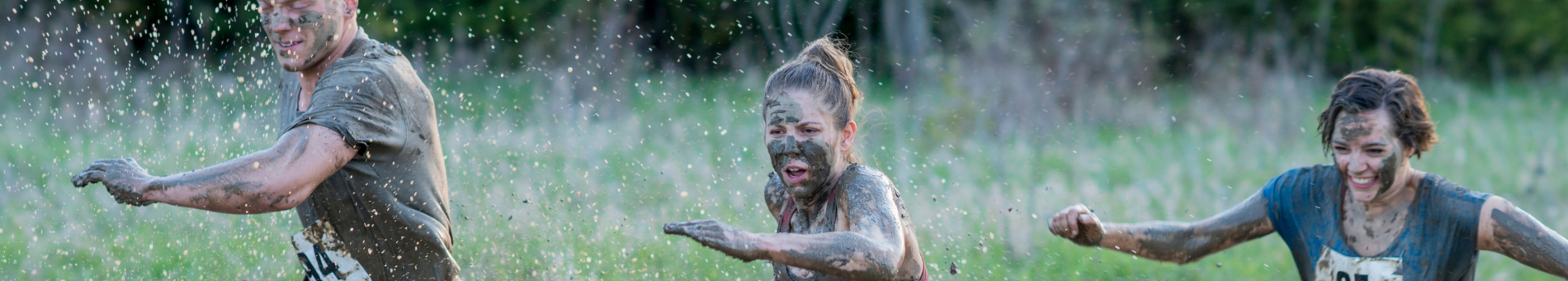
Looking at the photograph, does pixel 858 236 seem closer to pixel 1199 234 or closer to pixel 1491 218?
pixel 1199 234

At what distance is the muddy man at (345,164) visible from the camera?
318 centimetres

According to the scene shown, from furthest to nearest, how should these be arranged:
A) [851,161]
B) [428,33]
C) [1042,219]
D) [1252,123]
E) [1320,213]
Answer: [428,33], [1252,123], [1042,219], [1320,213], [851,161]

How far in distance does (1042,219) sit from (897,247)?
563 cm

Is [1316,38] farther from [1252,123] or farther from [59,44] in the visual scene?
[59,44]

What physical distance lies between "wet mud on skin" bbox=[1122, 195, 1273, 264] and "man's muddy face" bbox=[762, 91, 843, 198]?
1.15 m

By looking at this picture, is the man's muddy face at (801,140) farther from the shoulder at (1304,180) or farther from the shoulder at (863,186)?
the shoulder at (1304,180)

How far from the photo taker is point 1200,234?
3.80 metres

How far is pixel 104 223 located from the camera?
302 inches

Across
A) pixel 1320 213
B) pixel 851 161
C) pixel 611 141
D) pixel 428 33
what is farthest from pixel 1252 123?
pixel 428 33

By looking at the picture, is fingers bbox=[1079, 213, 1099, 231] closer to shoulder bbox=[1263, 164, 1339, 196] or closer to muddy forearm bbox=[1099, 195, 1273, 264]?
muddy forearm bbox=[1099, 195, 1273, 264]

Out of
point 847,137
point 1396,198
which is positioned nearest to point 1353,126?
point 1396,198

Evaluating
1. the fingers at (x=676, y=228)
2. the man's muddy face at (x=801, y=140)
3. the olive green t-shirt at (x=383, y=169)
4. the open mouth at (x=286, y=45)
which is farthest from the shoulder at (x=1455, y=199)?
the open mouth at (x=286, y=45)

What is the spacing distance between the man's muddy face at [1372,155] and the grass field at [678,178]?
1412 millimetres

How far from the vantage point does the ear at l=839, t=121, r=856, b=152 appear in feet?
10.8
